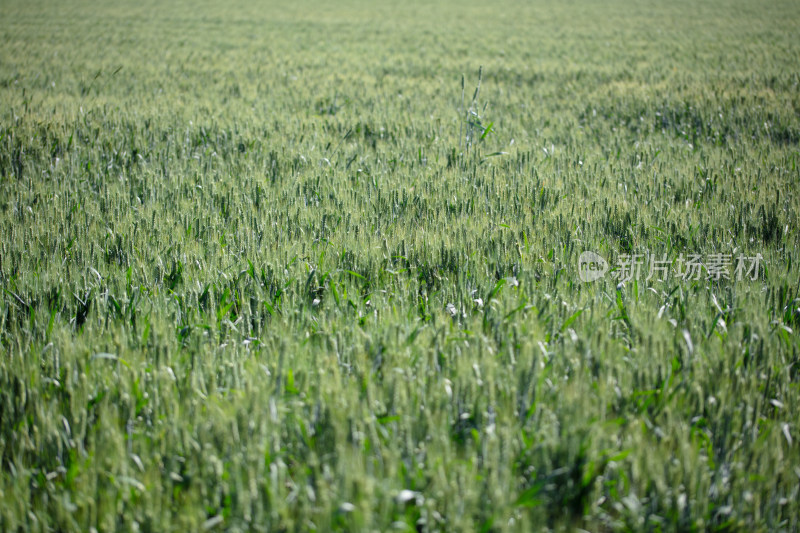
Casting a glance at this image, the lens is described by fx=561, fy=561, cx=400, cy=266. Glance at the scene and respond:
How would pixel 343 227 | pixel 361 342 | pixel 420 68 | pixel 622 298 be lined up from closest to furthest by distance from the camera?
pixel 361 342 → pixel 622 298 → pixel 343 227 → pixel 420 68

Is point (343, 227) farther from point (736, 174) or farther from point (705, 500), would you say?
point (736, 174)

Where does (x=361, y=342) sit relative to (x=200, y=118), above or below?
below

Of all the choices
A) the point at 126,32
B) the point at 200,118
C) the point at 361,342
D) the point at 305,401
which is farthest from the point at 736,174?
the point at 126,32

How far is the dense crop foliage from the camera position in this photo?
1.39m

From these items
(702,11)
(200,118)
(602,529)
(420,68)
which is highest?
(702,11)

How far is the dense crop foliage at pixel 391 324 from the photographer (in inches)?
54.9

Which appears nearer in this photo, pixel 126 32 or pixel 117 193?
pixel 117 193

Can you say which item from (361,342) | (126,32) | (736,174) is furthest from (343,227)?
(126,32)

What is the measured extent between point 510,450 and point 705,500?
0.47m

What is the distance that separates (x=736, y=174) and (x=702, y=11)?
2419cm

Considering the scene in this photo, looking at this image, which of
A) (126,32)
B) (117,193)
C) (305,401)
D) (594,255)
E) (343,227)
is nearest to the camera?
(305,401)

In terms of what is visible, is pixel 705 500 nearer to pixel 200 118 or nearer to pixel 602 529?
pixel 602 529

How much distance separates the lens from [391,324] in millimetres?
2055

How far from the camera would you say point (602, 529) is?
141 cm
